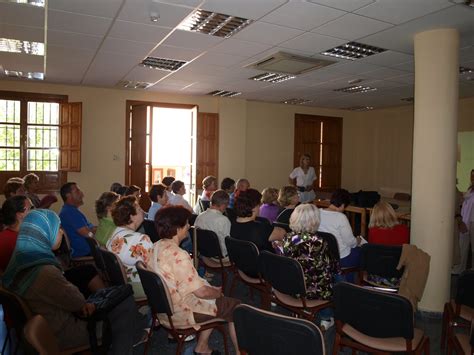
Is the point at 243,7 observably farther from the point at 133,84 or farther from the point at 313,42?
the point at 133,84

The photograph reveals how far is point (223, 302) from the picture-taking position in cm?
285

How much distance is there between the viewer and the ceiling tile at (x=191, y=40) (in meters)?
4.66

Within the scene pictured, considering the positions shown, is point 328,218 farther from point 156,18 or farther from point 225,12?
point 156,18

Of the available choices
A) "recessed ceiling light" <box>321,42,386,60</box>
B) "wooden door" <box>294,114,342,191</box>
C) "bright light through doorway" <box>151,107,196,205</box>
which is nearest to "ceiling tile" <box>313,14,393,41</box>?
"recessed ceiling light" <box>321,42,386,60</box>

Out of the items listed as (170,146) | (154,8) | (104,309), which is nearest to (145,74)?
(154,8)

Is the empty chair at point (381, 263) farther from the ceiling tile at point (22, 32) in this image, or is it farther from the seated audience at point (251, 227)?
the ceiling tile at point (22, 32)

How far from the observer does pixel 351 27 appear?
14.2ft

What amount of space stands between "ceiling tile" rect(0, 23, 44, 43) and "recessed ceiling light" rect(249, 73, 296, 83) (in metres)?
3.47

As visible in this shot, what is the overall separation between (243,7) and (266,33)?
32.1 inches

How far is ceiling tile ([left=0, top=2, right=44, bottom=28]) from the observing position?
3.90 metres

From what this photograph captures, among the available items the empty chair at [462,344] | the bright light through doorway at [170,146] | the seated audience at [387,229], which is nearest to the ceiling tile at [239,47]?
the seated audience at [387,229]

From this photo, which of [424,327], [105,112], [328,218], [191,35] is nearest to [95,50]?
[191,35]

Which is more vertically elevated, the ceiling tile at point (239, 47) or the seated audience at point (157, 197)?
the ceiling tile at point (239, 47)

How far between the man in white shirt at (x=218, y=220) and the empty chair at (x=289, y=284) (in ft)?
3.72
